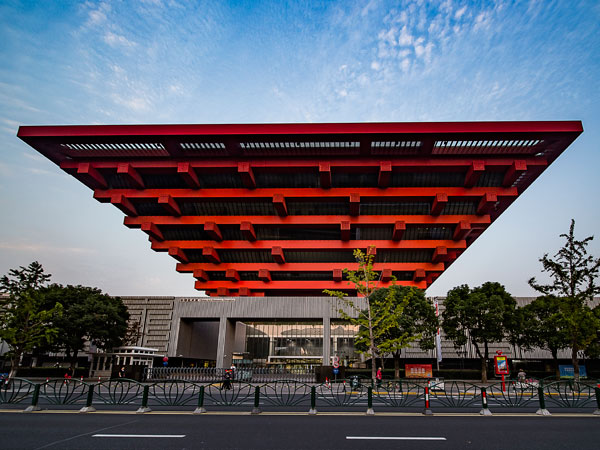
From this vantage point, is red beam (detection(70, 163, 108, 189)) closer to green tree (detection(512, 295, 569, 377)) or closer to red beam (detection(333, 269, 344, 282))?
red beam (detection(333, 269, 344, 282))

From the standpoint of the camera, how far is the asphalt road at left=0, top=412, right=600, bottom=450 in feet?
28.2

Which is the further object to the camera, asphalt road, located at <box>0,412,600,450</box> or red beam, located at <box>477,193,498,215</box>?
red beam, located at <box>477,193,498,215</box>

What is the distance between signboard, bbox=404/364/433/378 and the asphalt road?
64.0 ft

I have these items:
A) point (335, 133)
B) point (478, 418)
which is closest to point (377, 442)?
point (478, 418)

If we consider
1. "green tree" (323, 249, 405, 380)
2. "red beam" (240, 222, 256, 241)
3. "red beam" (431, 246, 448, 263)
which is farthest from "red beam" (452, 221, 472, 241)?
"red beam" (240, 222, 256, 241)

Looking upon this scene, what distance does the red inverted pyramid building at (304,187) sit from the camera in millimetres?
38969

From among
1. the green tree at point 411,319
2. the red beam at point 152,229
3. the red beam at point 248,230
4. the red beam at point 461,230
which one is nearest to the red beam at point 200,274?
the red beam at point 152,229

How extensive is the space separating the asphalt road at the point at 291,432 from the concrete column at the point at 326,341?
29.2 metres

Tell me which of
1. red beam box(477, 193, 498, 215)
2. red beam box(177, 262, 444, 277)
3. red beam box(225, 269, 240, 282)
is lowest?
red beam box(225, 269, 240, 282)

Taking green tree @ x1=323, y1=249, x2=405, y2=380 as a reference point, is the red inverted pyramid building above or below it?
above

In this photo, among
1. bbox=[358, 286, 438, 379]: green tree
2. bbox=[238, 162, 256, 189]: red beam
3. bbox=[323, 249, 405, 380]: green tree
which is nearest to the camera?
bbox=[323, 249, 405, 380]: green tree

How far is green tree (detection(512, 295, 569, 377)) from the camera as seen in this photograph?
34.6 m

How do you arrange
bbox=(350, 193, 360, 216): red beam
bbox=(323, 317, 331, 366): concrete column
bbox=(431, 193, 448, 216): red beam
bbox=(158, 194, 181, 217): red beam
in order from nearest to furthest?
bbox=(323, 317, 331, 366): concrete column, bbox=(431, 193, 448, 216): red beam, bbox=(350, 193, 360, 216): red beam, bbox=(158, 194, 181, 217): red beam

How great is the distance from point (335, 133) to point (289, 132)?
4.87 metres
